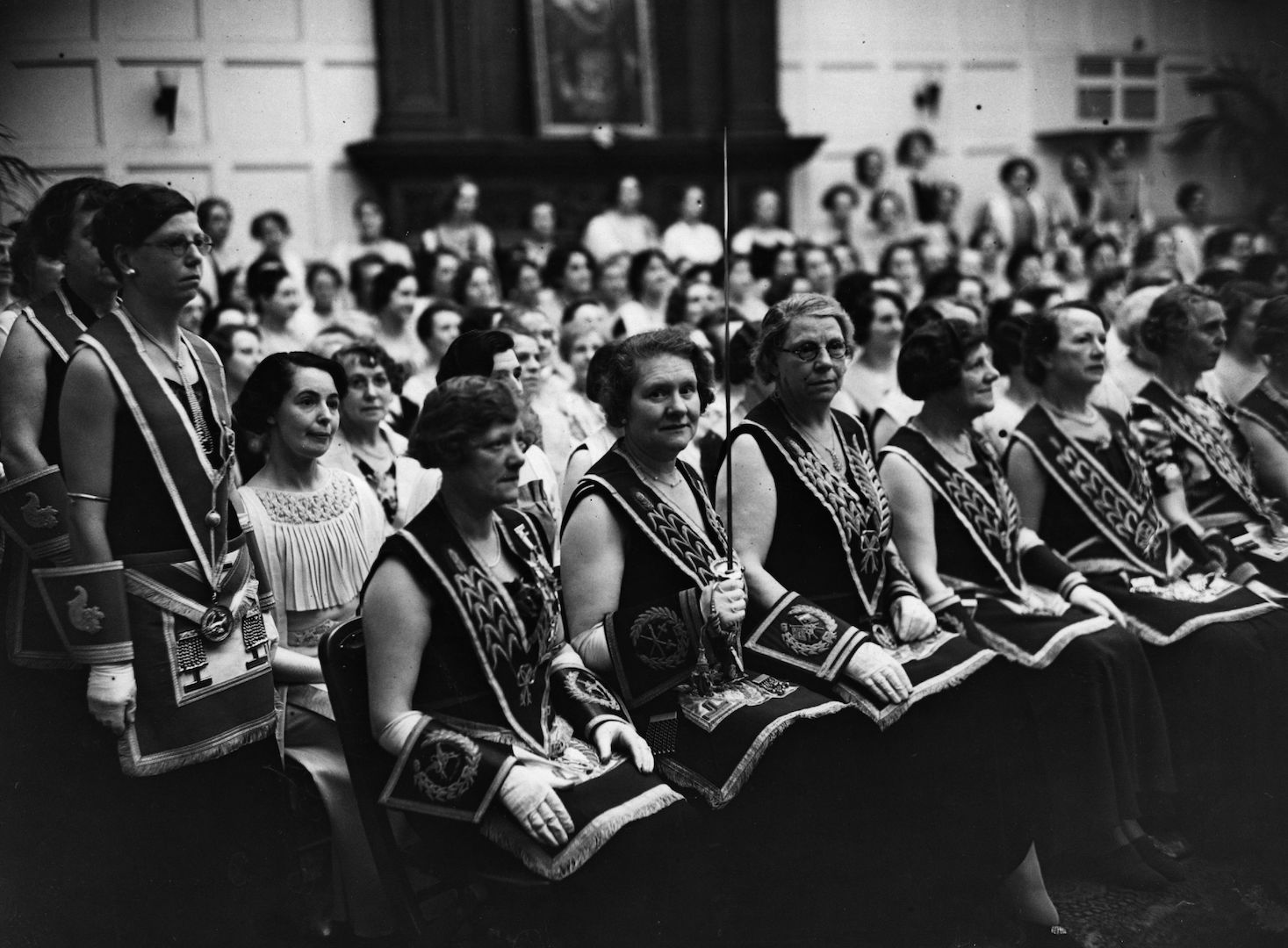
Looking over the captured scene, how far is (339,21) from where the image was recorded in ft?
33.7

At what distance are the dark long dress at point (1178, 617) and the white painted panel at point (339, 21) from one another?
7267 millimetres

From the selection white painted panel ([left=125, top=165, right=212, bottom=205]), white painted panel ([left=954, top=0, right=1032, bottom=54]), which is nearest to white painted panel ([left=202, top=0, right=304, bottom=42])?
white painted panel ([left=125, top=165, right=212, bottom=205])

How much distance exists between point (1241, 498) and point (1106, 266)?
491cm

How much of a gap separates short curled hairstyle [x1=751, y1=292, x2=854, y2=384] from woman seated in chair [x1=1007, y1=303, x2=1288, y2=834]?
102 centimetres

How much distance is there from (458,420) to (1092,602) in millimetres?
2204

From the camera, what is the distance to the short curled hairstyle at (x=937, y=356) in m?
4.30

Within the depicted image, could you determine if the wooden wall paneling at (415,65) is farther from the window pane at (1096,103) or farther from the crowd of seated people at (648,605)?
the crowd of seated people at (648,605)

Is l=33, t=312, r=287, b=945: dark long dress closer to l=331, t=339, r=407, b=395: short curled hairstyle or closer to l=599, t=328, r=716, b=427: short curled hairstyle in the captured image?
l=599, t=328, r=716, b=427: short curled hairstyle

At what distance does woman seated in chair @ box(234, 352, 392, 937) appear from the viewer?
3.62m

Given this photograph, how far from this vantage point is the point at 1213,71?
1068 cm

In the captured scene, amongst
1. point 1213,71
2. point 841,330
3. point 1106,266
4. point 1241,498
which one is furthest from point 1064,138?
point 841,330

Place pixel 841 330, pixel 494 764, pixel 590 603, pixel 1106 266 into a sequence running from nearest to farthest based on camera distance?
pixel 494 764
pixel 590 603
pixel 841 330
pixel 1106 266

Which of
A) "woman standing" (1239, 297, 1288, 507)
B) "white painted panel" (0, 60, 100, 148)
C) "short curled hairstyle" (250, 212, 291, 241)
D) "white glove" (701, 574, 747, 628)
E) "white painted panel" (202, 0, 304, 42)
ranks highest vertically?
"white painted panel" (202, 0, 304, 42)

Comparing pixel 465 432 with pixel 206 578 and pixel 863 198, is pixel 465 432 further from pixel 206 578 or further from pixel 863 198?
pixel 863 198
